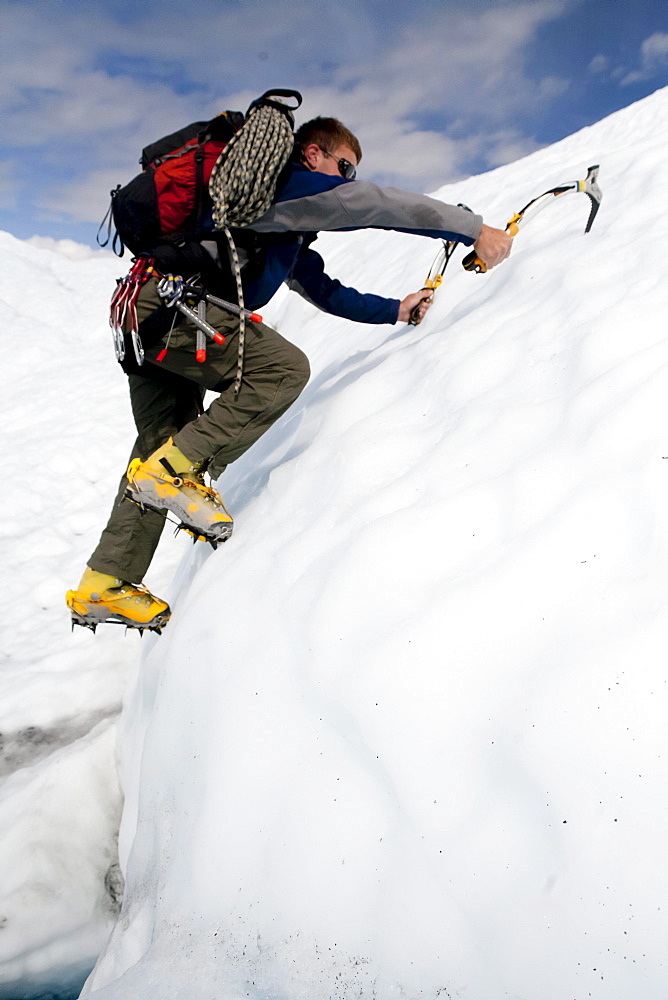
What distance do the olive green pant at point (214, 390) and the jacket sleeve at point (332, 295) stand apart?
51 centimetres

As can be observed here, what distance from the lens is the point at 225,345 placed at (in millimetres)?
2096

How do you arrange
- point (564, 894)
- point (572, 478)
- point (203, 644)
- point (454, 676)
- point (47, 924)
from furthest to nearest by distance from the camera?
point (47, 924) → point (203, 644) → point (572, 478) → point (454, 676) → point (564, 894)

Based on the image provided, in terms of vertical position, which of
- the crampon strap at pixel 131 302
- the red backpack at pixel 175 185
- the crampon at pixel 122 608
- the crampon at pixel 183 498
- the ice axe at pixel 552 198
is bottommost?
the crampon at pixel 122 608

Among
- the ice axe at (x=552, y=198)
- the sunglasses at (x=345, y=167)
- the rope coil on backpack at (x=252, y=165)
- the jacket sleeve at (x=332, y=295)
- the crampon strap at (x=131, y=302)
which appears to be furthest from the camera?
the jacket sleeve at (x=332, y=295)

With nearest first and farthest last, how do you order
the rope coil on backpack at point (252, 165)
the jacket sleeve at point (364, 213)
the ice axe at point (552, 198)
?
the rope coil on backpack at point (252, 165), the jacket sleeve at point (364, 213), the ice axe at point (552, 198)

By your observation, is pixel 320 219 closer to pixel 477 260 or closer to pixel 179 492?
pixel 477 260

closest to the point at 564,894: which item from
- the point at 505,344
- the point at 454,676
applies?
the point at 454,676

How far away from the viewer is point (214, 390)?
2.22 m

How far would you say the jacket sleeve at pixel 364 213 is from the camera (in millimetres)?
1904

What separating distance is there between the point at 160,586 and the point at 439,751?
3.04 metres

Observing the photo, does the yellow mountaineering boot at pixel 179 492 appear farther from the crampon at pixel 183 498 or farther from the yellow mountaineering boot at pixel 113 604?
the yellow mountaineering boot at pixel 113 604

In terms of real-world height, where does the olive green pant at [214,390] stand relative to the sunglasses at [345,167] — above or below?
below

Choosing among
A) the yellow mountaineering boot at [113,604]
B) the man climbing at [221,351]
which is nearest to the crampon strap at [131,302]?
the man climbing at [221,351]

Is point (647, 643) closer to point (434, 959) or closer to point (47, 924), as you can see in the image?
point (434, 959)
